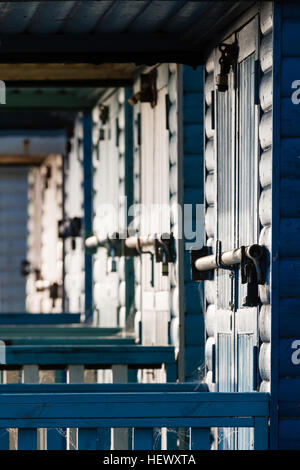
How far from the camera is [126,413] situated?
20.9 feet

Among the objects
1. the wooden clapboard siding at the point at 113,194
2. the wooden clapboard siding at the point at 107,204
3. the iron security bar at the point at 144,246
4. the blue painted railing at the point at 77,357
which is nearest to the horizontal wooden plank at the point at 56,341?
the iron security bar at the point at 144,246

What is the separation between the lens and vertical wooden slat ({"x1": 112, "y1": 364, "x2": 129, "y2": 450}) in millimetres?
8508

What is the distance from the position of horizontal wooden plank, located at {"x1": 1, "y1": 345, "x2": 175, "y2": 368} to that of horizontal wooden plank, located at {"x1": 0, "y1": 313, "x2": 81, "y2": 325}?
558 cm

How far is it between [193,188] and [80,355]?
152cm

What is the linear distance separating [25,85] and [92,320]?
4.04 meters

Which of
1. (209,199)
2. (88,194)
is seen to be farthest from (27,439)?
(88,194)

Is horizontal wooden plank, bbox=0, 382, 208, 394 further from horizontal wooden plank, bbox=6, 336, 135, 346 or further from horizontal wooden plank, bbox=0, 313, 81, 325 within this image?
horizontal wooden plank, bbox=0, 313, 81, 325

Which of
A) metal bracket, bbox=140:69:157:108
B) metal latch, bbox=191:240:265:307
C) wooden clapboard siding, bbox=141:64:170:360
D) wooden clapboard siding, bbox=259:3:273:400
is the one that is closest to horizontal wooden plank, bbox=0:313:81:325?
wooden clapboard siding, bbox=141:64:170:360

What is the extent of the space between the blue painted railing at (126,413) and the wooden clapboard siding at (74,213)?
31.9 ft

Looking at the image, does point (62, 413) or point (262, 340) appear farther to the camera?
point (262, 340)

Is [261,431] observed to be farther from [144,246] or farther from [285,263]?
[144,246]
